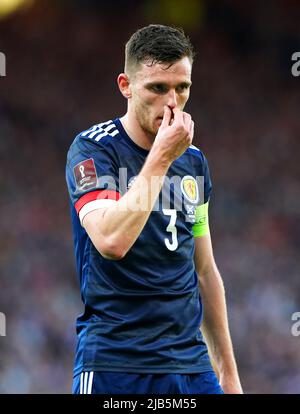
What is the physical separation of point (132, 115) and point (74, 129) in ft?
25.9

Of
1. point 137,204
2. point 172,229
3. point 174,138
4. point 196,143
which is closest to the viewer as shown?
point 137,204

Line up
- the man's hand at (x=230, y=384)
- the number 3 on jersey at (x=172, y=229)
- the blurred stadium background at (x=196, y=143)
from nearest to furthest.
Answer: the number 3 on jersey at (x=172, y=229), the man's hand at (x=230, y=384), the blurred stadium background at (x=196, y=143)

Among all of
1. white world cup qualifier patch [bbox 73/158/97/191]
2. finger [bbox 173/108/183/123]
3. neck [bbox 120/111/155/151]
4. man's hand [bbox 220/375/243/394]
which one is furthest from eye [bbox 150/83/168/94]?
man's hand [bbox 220/375/243/394]

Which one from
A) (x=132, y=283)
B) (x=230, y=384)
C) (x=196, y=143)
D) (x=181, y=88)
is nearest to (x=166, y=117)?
(x=181, y=88)

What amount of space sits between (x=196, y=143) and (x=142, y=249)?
8440mm

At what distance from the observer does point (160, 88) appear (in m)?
3.41

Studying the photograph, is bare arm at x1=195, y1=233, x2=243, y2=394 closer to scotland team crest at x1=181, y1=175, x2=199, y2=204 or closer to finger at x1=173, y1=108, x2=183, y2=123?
scotland team crest at x1=181, y1=175, x2=199, y2=204

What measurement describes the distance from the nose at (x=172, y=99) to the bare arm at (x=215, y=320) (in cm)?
72

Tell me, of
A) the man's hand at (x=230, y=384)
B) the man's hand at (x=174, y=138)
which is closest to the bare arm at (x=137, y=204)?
the man's hand at (x=174, y=138)

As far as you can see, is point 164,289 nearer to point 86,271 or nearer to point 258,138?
point 86,271

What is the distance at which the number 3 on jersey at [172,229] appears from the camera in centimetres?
348

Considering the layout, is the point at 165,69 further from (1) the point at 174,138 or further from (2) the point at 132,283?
(2) the point at 132,283

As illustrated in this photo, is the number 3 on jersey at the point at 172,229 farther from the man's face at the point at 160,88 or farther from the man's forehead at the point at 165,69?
the man's forehead at the point at 165,69

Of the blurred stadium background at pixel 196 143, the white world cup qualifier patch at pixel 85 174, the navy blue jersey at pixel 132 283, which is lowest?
the navy blue jersey at pixel 132 283
